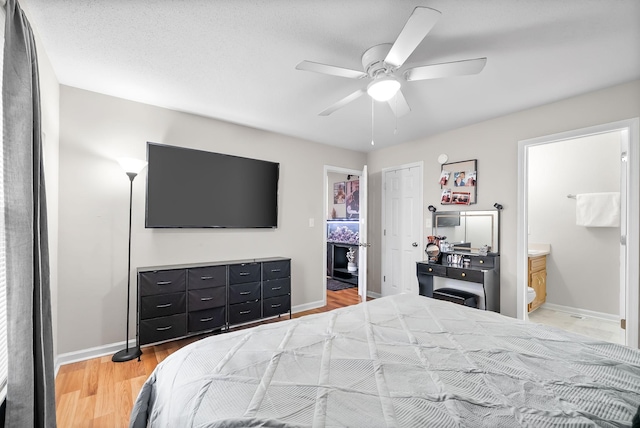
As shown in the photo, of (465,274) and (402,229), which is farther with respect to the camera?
(402,229)

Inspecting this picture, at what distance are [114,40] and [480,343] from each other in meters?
2.94

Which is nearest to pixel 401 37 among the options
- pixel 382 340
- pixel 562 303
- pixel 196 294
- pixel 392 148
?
pixel 382 340

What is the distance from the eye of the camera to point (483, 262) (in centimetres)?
340

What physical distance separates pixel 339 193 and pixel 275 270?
3.54 meters

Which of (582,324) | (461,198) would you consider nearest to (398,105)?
(461,198)

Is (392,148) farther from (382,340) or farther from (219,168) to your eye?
(382,340)

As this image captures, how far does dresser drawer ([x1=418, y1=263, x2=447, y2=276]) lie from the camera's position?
3586 millimetres

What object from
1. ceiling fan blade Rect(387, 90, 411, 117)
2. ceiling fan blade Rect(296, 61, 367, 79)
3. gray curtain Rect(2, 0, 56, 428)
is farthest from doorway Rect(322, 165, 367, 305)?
gray curtain Rect(2, 0, 56, 428)

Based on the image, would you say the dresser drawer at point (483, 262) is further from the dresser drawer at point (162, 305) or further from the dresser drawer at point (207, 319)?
the dresser drawer at point (162, 305)

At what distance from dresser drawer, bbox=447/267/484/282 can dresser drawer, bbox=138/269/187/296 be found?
120 inches

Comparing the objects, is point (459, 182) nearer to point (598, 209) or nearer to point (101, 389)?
point (598, 209)

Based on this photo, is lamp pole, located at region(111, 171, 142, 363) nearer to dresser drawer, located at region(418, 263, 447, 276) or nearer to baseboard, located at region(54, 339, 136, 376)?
baseboard, located at region(54, 339, 136, 376)

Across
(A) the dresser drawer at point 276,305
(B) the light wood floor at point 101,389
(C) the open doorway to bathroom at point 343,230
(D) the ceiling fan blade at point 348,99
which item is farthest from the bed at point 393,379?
(C) the open doorway to bathroom at point 343,230

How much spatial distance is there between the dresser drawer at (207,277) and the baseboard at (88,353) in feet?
2.85
